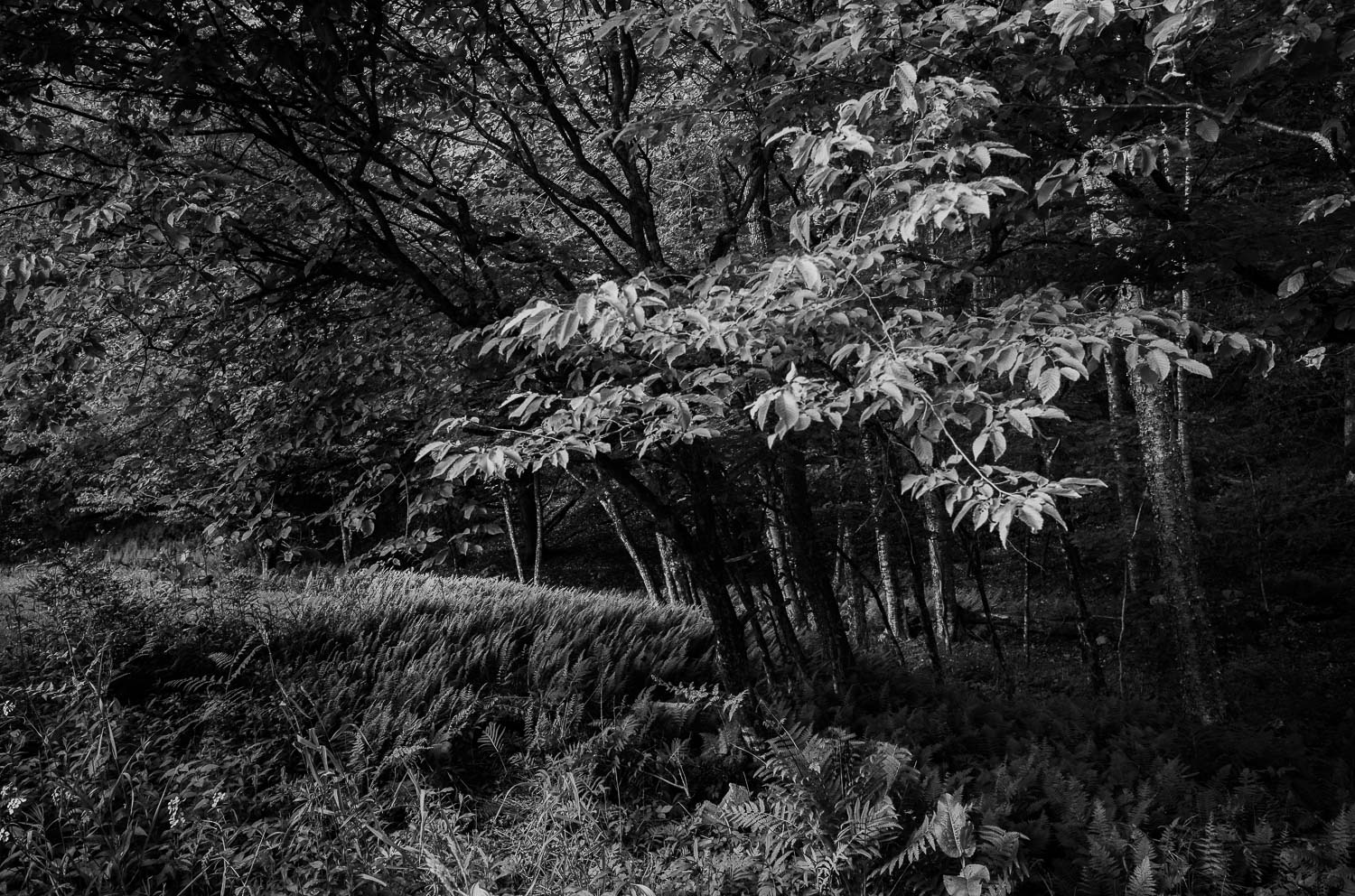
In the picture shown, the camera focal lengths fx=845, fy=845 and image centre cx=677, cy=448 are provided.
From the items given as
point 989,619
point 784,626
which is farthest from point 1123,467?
point 784,626

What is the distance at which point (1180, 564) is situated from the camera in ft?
22.1

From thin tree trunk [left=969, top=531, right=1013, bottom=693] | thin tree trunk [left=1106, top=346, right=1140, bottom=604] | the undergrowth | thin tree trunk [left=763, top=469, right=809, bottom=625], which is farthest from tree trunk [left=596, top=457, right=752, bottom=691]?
thin tree trunk [left=1106, top=346, right=1140, bottom=604]

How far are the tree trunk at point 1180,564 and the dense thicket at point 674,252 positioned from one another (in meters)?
A: 0.03

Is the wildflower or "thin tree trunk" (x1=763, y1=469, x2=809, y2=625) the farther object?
"thin tree trunk" (x1=763, y1=469, x2=809, y2=625)

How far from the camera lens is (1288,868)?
3.53 m

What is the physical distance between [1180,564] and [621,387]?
5760 millimetres

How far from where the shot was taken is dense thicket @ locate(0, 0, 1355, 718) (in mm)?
2719

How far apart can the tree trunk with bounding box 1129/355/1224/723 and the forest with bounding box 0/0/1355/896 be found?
0.10 feet

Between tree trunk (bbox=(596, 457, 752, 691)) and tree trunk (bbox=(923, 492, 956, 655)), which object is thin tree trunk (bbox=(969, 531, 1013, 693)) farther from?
tree trunk (bbox=(596, 457, 752, 691))

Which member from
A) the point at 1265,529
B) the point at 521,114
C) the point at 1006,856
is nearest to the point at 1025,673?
the point at 1265,529

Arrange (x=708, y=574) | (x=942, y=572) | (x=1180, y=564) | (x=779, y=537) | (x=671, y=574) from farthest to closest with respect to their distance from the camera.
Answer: (x=671, y=574) < (x=942, y=572) < (x=779, y=537) < (x=1180, y=564) < (x=708, y=574)

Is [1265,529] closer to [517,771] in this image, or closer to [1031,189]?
[1031,189]

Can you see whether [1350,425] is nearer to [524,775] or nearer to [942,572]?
[942,572]

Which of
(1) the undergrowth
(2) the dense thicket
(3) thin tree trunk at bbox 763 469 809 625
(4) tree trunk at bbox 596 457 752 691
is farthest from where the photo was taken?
(3) thin tree trunk at bbox 763 469 809 625
